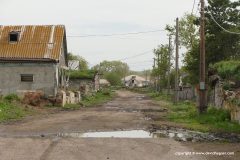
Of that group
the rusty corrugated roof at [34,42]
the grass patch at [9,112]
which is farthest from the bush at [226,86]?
the rusty corrugated roof at [34,42]

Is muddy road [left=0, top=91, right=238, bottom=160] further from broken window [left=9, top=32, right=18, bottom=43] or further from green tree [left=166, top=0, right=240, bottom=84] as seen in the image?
green tree [left=166, top=0, right=240, bottom=84]

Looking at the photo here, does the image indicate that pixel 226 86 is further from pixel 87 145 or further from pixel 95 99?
pixel 95 99

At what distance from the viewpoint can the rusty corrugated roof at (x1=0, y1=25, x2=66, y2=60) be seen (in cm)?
2791

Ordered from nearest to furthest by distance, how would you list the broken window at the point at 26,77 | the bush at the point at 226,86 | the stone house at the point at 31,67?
the bush at the point at 226,86 < the stone house at the point at 31,67 < the broken window at the point at 26,77

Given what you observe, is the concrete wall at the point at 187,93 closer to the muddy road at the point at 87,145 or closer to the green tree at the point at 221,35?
the green tree at the point at 221,35

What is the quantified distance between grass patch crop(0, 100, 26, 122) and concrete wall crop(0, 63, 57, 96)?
6539mm

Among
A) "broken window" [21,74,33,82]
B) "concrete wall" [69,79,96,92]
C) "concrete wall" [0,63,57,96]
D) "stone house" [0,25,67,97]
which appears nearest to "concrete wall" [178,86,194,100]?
"concrete wall" [69,79,96,92]

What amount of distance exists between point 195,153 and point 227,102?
25.9 ft

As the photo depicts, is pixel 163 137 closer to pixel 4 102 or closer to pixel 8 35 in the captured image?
pixel 4 102

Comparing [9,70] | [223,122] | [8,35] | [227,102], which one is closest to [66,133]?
[223,122]

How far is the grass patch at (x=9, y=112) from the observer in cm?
1733

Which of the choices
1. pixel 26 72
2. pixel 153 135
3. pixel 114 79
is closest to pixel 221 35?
pixel 26 72

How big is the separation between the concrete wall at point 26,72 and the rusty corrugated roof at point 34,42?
2.64ft

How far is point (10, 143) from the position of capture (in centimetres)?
1037
